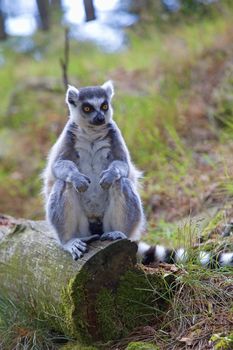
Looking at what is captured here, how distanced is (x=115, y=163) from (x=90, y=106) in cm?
58

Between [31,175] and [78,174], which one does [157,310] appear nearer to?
[78,174]

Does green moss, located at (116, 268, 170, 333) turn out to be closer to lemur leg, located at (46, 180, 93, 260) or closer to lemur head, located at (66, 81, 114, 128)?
lemur leg, located at (46, 180, 93, 260)

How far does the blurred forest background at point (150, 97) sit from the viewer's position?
7.39 meters

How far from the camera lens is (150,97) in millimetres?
9586

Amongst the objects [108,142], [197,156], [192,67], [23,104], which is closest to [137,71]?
[192,67]

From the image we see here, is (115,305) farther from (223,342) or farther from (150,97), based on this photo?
(150,97)

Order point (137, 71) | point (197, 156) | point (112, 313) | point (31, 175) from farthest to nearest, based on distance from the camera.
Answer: point (137, 71) → point (31, 175) → point (197, 156) → point (112, 313)

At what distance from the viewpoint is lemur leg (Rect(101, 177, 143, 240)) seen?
15.3ft

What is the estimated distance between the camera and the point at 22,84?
13.2m

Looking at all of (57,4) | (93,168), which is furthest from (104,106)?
(57,4)

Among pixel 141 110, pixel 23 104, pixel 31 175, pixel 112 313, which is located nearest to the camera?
pixel 112 313

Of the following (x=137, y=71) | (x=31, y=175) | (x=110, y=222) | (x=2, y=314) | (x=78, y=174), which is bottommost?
(x=31, y=175)

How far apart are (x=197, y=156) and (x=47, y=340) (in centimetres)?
429

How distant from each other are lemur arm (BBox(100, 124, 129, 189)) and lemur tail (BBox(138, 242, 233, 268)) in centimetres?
62
